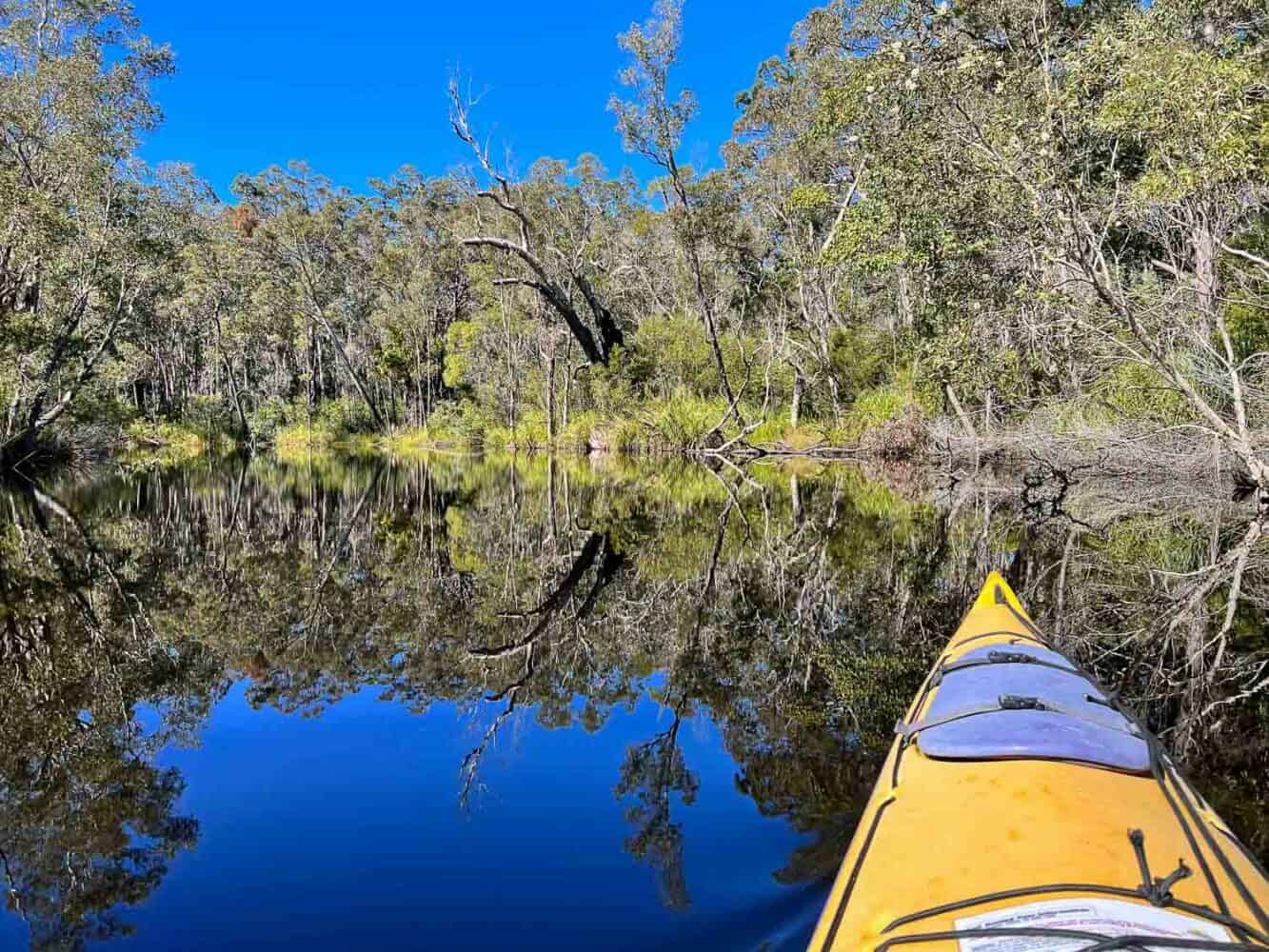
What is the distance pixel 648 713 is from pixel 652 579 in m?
3.03

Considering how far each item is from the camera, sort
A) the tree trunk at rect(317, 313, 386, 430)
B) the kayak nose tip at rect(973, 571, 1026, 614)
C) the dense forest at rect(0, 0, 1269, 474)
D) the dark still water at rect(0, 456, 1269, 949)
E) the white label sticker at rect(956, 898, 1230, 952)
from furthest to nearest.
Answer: the tree trunk at rect(317, 313, 386, 430)
the dense forest at rect(0, 0, 1269, 474)
the kayak nose tip at rect(973, 571, 1026, 614)
the dark still water at rect(0, 456, 1269, 949)
the white label sticker at rect(956, 898, 1230, 952)

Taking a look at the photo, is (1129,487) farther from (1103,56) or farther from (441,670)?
(441,670)

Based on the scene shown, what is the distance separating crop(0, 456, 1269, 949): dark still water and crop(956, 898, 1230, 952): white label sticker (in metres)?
1.00

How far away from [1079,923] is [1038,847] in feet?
0.93

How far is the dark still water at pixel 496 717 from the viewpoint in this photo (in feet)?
8.61

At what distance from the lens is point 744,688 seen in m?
4.66

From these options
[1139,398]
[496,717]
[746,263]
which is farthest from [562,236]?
[496,717]

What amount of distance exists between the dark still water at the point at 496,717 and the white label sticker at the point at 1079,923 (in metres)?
1.00

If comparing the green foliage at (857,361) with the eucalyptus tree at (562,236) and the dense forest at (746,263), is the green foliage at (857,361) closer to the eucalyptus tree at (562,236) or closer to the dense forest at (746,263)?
the dense forest at (746,263)

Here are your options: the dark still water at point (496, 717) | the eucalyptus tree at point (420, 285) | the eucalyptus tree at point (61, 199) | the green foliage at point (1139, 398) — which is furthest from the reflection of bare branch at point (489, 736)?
the eucalyptus tree at point (420, 285)

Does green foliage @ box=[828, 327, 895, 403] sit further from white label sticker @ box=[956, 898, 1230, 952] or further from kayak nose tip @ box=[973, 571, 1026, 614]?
white label sticker @ box=[956, 898, 1230, 952]

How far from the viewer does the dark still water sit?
2623 millimetres

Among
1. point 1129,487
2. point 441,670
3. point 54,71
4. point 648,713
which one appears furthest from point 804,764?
point 54,71

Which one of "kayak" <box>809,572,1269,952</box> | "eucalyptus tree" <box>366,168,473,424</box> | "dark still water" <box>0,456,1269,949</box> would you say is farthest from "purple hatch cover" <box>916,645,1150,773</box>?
"eucalyptus tree" <box>366,168,473,424</box>
